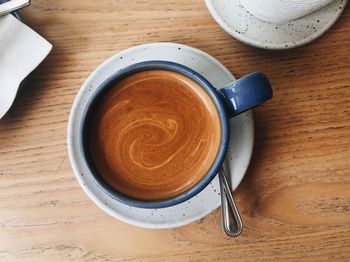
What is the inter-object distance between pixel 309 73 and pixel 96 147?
1.08ft

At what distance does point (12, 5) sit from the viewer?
786 mm

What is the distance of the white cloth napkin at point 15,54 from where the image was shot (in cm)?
79

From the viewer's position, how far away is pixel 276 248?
0.82m

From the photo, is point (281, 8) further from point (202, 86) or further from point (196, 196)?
point (196, 196)

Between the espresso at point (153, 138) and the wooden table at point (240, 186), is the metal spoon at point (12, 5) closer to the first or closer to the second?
the wooden table at point (240, 186)

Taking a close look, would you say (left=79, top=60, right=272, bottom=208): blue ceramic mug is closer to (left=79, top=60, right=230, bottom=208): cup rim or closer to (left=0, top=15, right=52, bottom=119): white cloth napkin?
(left=79, top=60, right=230, bottom=208): cup rim

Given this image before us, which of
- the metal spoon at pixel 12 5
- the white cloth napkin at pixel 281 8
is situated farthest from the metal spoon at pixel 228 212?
the metal spoon at pixel 12 5

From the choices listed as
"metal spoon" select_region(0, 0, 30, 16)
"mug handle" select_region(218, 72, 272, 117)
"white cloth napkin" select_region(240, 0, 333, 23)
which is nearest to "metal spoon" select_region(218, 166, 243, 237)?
"mug handle" select_region(218, 72, 272, 117)

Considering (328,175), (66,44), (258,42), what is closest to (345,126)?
(328,175)

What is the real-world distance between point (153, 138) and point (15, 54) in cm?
24

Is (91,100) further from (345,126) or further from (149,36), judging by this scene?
(345,126)

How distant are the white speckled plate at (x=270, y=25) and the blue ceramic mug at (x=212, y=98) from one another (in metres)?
0.12

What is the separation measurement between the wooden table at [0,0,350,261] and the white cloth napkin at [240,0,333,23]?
6 cm

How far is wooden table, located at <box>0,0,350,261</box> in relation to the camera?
81 cm
